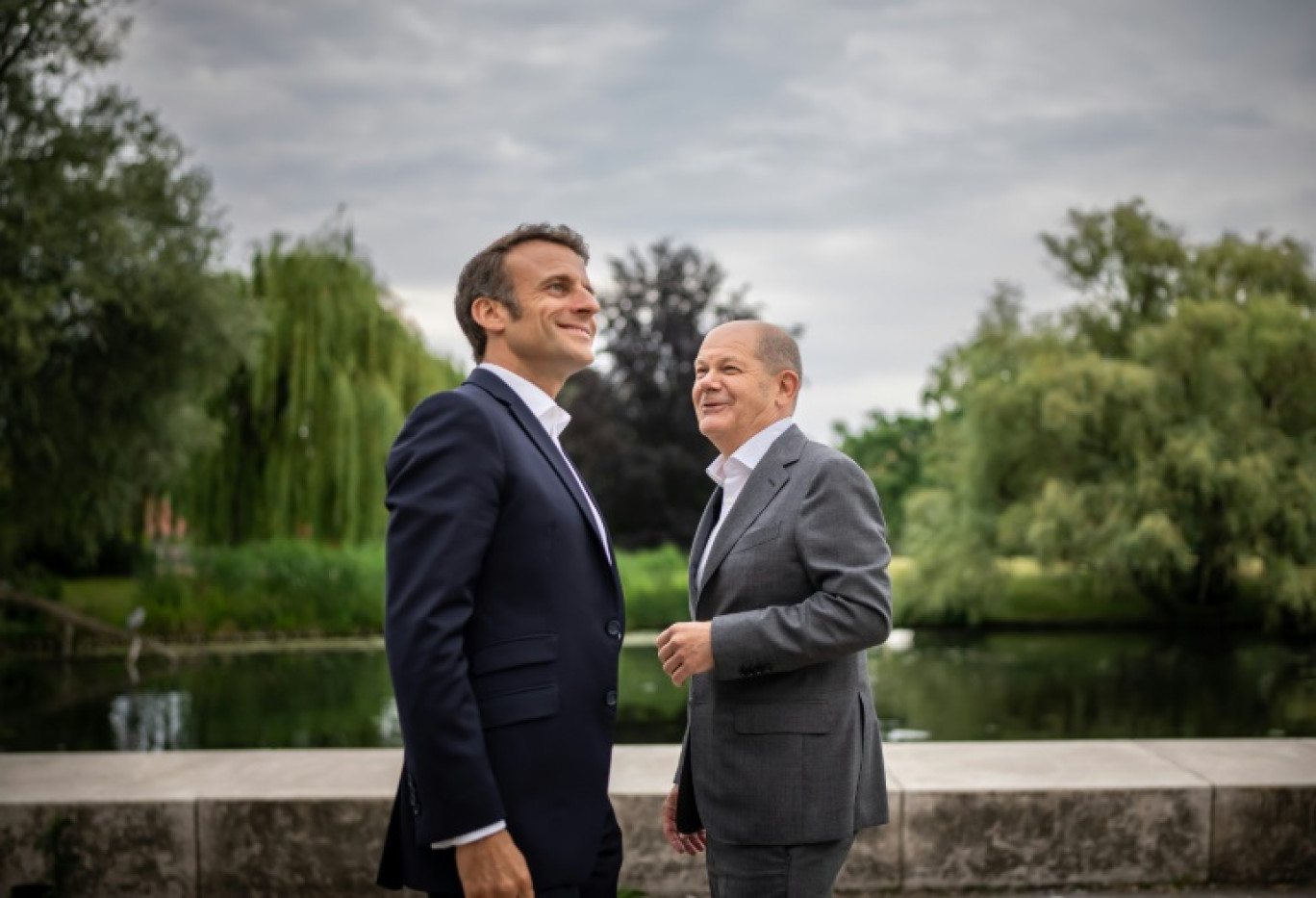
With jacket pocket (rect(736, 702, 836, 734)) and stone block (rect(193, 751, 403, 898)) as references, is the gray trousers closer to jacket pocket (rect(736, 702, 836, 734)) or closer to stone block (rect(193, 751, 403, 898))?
jacket pocket (rect(736, 702, 836, 734))

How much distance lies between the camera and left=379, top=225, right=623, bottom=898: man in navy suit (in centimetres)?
210

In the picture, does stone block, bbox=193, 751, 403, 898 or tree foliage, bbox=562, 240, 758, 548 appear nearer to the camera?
stone block, bbox=193, 751, 403, 898

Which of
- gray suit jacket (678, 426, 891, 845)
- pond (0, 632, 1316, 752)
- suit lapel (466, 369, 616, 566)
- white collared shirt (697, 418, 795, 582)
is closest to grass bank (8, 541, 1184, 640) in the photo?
pond (0, 632, 1316, 752)

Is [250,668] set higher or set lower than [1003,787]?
lower

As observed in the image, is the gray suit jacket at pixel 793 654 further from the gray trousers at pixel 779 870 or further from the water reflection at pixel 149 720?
the water reflection at pixel 149 720

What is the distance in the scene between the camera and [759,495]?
2723 millimetres

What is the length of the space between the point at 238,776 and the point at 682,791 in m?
2.38

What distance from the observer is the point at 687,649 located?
2.52m

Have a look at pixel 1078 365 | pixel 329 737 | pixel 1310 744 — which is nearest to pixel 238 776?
pixel 1310 744

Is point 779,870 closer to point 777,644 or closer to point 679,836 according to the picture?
point 679,836

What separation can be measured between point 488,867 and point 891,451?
212ft

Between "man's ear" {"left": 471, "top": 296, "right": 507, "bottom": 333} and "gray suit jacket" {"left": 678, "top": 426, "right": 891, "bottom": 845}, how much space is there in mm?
707

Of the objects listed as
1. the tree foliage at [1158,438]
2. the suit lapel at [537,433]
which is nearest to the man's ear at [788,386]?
the suit lapel at [537,433]

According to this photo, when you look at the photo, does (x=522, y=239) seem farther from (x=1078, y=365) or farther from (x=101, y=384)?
(x=1078, y=365)
